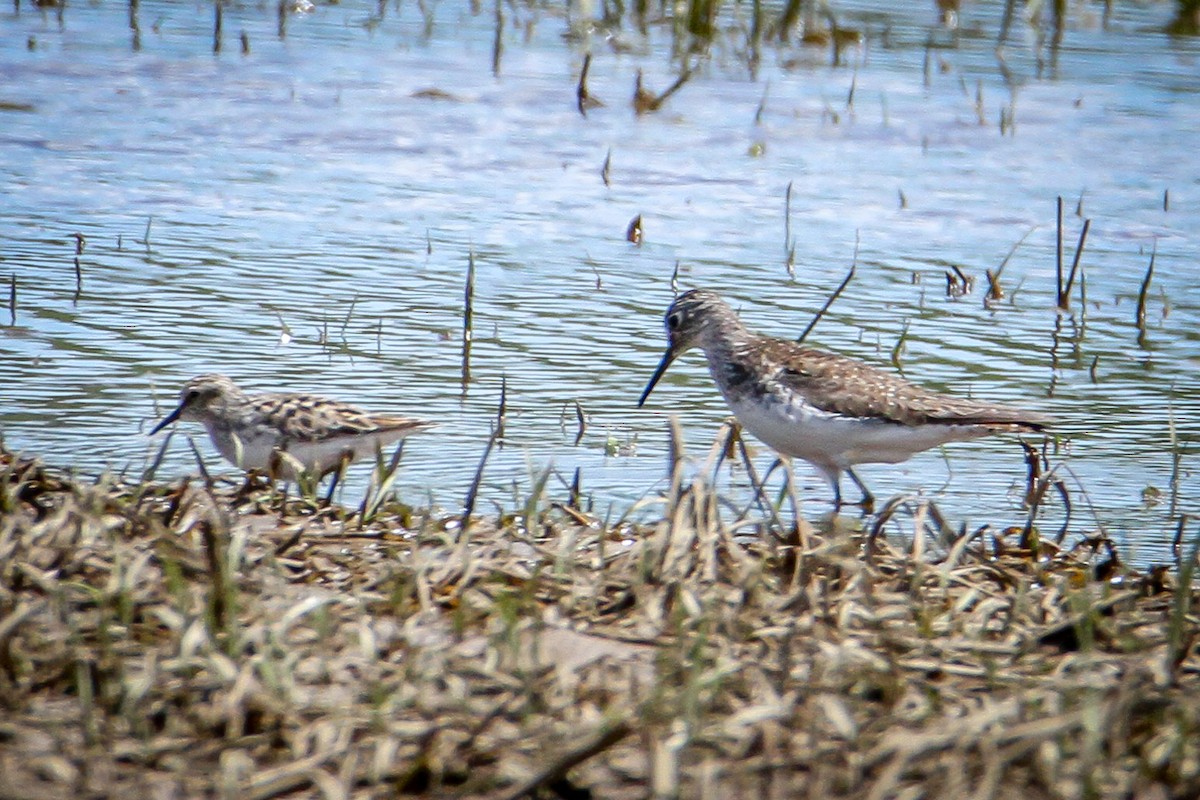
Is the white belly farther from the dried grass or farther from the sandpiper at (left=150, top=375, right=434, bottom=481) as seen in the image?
the dried grass

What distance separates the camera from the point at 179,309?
799 cm

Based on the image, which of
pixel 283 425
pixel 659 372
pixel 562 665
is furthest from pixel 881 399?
pixel 562 665

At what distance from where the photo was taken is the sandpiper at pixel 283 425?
245 inches

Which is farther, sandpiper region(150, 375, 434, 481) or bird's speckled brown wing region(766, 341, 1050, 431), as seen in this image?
bird's speckled brown wing region(766, 341, 1050, 431)

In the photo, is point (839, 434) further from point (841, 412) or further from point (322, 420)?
point (322, 420)

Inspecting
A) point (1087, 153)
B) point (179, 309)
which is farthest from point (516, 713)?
point (1087, 153)

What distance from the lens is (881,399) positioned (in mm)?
6449

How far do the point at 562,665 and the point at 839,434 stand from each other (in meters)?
2.75

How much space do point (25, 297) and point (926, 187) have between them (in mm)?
5908

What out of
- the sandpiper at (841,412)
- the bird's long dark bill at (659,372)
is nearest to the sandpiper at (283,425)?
the bird's long dark bill at (659,372)

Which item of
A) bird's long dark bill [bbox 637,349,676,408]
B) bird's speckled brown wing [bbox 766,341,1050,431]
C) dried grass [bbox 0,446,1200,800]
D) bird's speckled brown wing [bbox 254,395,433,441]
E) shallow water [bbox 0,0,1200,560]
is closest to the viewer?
dried grass [bbox 0,446,1200,800]

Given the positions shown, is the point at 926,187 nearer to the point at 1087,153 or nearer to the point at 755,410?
the point at 1087,153

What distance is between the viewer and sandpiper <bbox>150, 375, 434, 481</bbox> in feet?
20.4

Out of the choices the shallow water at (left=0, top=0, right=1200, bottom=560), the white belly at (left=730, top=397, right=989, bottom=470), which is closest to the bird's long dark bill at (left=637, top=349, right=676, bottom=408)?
the shallow water at (left=0, top=0, right=1200, bottom=560)
